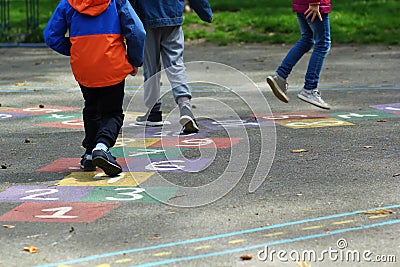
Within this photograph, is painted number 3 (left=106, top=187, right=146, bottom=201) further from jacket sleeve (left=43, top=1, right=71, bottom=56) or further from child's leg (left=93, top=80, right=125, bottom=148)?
jacket sleeve (left=43, top=1, right=71, bottom=56)

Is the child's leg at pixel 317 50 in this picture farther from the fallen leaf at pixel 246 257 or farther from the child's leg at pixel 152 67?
the fallen leaf at pixel 246 257

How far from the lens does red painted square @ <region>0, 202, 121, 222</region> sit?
526 cm

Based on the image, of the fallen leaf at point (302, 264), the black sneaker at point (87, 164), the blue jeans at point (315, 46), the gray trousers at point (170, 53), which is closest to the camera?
the fallen leaf at point (302, 264)

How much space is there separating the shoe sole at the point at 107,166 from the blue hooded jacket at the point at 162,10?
7.12 ft

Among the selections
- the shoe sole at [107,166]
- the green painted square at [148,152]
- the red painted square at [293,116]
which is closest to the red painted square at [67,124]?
the green painted square at [148,152]

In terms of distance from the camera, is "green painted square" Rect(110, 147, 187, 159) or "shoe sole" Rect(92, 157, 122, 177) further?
"green painted square" Rect(110, 147, 187, 159)

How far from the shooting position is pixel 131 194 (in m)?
5.86

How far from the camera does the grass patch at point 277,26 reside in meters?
16.7

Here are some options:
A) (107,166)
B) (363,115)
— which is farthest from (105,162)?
(363,115)

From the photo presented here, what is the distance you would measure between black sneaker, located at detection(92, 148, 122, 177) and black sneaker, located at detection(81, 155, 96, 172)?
28 centimetres

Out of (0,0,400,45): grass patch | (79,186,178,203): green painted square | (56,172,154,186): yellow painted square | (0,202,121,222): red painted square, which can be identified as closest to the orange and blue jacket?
(56,172,154,186): yellow painted square

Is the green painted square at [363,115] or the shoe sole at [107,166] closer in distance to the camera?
the shoe sole at [107,166]

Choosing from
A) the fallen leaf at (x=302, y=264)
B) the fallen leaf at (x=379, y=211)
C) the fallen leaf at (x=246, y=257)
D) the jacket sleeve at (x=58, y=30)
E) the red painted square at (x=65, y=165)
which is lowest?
the red painted square at (x=65, y=165)

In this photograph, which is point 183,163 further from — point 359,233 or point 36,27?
point 36,27
